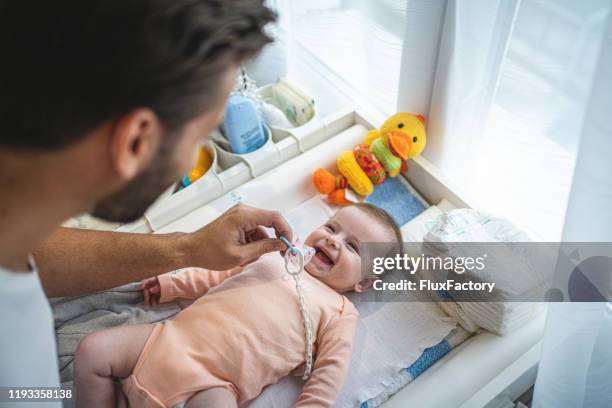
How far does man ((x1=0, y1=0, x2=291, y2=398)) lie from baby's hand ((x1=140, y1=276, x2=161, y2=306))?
58 cm

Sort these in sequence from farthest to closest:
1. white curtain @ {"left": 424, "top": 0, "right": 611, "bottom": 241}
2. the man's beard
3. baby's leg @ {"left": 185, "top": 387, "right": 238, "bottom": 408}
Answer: baby's leg @ {"left": 185, "top": 387, "right": 238, "bottom": 408} < white curtain @ {"left": 424, "top": 0, "right": 611, "bottom": 241} < the man's beard

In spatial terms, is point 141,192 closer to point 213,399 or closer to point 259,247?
point 259,247

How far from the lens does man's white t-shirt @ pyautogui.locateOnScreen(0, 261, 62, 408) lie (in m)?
0.73

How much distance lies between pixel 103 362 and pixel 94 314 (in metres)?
0.23

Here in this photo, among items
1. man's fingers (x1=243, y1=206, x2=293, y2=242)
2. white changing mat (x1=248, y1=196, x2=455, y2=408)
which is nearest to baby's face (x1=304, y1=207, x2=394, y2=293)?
white changing mat (x1=248, y1=196, x2=455, y2=408)

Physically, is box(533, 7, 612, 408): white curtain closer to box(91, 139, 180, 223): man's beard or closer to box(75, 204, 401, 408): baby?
box(75, 204, 401, 408): baby

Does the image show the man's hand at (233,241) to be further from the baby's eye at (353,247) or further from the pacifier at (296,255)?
the baby's eye at (353,247)

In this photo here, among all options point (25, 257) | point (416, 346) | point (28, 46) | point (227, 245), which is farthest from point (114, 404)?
point (28, 46)

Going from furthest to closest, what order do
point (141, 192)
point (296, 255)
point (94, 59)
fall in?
1. point (296, 255)
2. point (141, 192)
3. point (94, 59)

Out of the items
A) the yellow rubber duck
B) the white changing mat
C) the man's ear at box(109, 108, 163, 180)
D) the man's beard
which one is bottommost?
the white changing mat

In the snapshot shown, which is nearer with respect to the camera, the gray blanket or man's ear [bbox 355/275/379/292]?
the gray blanket

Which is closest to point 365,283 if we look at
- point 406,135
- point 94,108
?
point 406,135

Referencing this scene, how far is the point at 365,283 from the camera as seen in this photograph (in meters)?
1.45

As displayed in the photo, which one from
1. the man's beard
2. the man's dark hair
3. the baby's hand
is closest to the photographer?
the man's dark hair
